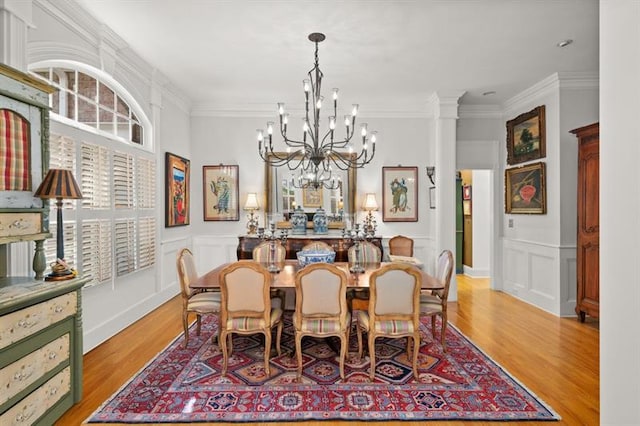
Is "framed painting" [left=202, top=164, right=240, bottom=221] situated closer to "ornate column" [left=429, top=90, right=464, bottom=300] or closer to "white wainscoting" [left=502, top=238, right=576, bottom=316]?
"ornate column" [left=429, top=90, right=464, bottom=300]

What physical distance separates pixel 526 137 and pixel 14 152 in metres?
5.78

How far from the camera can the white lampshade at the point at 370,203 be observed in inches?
225

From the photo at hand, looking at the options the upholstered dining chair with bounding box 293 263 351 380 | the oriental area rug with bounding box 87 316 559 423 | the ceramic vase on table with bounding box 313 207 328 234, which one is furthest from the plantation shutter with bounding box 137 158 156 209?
the upholstered dining chair with bounding box 293 263 351 380

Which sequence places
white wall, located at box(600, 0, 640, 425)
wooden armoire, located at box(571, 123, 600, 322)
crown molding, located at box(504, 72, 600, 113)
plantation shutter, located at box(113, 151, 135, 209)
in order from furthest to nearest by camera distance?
crown molding, located at box(504, 72, 600, 113)
wooden armoire, located at box(571, 123, 600, 322)
plantation shutter, located at box(113, 151, 135, 209)
white wall, located at box(600, 0, 640, 425)

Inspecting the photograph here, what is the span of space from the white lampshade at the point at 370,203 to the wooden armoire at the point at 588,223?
105 inches

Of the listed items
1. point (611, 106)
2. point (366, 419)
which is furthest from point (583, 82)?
point (366, 419)

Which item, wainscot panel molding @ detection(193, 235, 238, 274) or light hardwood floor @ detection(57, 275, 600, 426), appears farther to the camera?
wainscot panel molding @ detection(193, 235, 238, 274)

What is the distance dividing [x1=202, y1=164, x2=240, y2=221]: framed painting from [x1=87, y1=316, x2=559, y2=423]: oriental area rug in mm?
2803

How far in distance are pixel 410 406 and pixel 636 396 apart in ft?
5.40

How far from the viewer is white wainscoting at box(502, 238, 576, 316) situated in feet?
14.7

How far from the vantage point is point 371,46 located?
3758 millimetres

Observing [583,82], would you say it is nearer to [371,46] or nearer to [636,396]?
[371,46]

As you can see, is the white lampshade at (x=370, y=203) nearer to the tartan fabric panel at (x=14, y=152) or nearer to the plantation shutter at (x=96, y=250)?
the plantation shutter at (x=96, y=250)

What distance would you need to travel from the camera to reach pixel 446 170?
5270 mm
